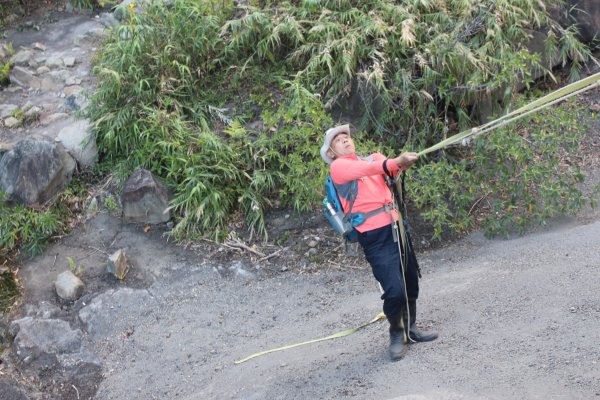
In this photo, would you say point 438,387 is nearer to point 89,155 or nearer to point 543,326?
point 543,326

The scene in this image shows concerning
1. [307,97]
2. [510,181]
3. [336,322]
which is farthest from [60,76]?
[510,181]

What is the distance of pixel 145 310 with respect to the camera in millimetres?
6742

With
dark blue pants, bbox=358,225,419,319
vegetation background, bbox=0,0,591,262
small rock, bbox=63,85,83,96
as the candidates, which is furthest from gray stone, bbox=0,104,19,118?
dark blue pants, bbox=358,225,419,319

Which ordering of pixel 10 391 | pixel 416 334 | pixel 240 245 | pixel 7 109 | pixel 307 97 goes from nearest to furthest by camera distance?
pixel 416 334
pixel 10 391
pixel 240 245
pixel 307 97
pixel 7 109

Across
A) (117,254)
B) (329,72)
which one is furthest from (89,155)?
(329,72)

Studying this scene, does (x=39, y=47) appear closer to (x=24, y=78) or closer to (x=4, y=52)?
(x=4, y=52)

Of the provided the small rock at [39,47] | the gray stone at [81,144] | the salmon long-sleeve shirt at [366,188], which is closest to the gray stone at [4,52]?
the small rock at [39,47]

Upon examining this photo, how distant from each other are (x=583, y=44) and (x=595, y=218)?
2.87 meters

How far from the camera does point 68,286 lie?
694 cm

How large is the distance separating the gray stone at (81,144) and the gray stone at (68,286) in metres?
1.68

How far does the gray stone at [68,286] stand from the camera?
6.91 meters

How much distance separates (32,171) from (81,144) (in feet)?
2.25

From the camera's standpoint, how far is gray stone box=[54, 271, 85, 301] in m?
6.91

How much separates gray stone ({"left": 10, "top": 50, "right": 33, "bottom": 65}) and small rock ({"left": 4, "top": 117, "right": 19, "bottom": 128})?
1.51 metres
